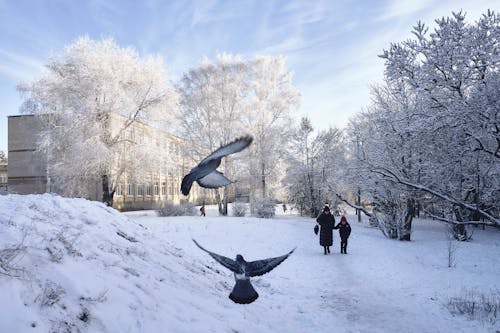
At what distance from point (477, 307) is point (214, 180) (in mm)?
5970

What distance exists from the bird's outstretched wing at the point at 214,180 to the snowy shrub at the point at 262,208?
2246 cm

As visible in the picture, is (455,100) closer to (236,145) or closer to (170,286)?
(236,145)

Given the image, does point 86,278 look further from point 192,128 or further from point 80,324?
point 192,128

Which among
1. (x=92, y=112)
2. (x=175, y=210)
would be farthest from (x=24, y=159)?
(x=175, y=210)

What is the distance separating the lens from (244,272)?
3.89m

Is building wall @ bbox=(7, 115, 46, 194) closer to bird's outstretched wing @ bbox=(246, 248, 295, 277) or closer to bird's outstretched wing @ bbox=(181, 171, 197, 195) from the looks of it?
bird's outstretched wing @ bbox=(246, 248, 295, 277)

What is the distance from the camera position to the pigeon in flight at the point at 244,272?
3566mm

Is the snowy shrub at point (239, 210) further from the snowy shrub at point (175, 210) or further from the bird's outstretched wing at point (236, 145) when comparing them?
the bird's outstretched wing at point (236, 145)

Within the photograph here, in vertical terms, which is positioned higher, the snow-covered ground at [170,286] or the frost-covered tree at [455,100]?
the frost-covered tree at [455,100]

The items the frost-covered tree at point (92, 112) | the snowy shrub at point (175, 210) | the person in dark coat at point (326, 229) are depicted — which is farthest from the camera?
the snowy shrub at point (175, 210)

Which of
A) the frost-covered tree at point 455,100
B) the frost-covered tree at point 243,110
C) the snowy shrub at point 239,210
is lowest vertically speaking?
the snowy shrub at point 239,210

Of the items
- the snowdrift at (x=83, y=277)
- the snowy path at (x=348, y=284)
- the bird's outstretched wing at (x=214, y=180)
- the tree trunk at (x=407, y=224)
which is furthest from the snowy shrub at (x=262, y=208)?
the bird's outstretched wing at (x=214, y=180)

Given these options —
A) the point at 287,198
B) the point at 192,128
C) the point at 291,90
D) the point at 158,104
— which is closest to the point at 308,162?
the point at 287,198

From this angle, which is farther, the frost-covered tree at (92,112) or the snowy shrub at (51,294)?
the frost-covered tree at (92,112)
